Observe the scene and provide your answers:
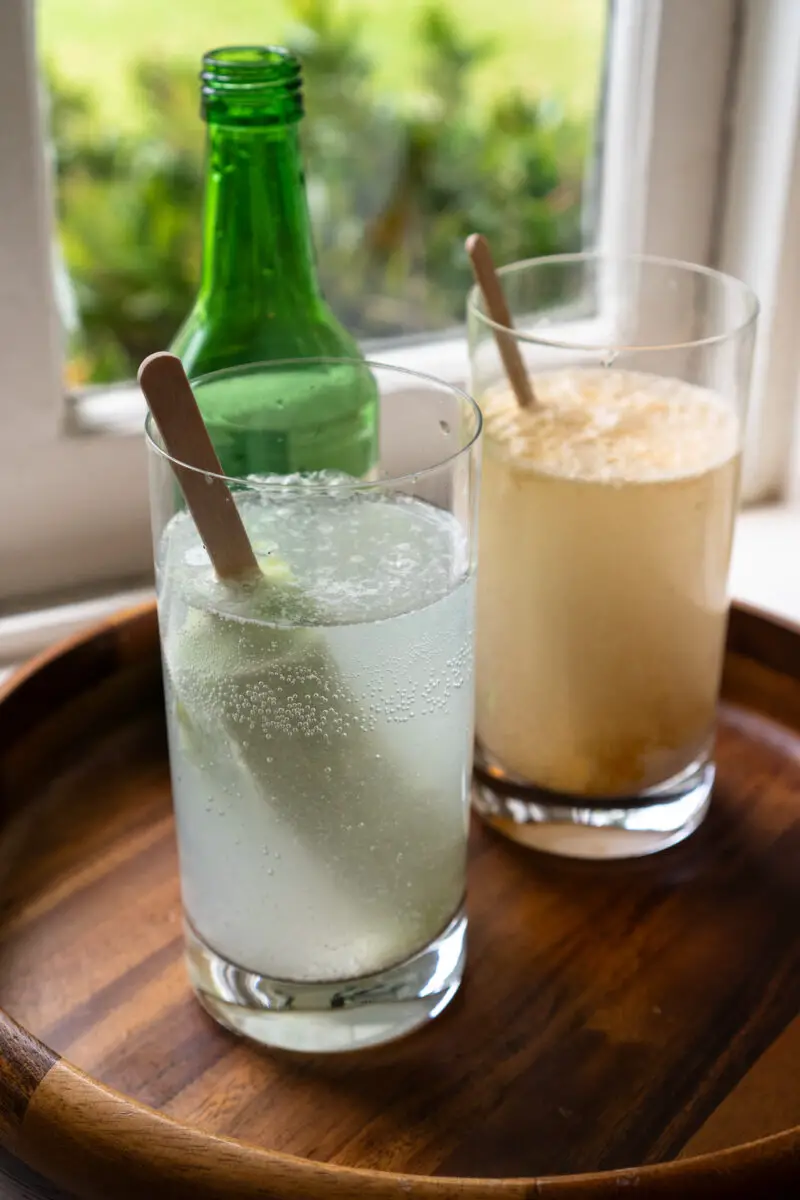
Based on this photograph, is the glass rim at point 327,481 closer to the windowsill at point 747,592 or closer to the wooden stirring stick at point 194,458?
the wooden stirring stick at point 194,458

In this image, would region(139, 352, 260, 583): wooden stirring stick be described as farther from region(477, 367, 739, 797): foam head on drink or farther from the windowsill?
the windowsill

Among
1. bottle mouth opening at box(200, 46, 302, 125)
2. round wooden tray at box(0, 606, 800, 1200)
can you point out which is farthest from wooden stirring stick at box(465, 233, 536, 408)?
round wooden tray at box(0, 606, 800, 1200)

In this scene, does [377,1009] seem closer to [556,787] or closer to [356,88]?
[556,787]

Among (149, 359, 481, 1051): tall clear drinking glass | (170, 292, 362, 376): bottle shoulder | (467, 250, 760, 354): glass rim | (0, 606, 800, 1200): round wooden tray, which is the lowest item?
(0, 606, 800, 1200): round wooden tray

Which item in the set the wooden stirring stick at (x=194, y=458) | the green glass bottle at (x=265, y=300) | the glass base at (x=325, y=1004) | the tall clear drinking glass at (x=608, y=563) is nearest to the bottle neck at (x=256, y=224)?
the green glass bottle at (x=265, y=300)

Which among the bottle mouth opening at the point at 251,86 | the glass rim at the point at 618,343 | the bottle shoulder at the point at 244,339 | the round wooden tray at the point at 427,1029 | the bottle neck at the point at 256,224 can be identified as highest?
the bottle mouth opening at the point at 251,86

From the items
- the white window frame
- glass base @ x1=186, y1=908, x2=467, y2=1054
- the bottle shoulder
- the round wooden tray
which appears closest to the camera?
the round wooden tray
